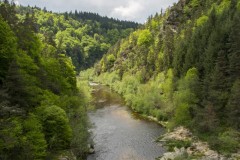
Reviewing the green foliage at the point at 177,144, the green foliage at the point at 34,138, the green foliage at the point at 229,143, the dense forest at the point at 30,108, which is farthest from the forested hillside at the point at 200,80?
the green foliage at the point at 34,138

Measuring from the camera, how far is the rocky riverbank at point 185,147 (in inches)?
2092

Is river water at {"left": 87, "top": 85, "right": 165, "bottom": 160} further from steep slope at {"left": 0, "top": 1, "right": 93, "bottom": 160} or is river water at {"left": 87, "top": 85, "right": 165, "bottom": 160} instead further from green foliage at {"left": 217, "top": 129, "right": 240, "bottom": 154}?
green foliage at {"left": 217, "top": 129, "right": 240, "bottom": 154}

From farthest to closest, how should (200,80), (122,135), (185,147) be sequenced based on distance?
1. (200,80)
2. (122,135)
3. (185,147)

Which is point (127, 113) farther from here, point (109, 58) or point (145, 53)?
point (109, 58)

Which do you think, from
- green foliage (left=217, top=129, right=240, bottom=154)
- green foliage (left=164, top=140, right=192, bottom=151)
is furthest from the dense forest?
green foliage (left=217, top=129, right=240, bottom=154)

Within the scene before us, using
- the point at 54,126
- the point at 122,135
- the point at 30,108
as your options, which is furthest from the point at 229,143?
the point at 30,108

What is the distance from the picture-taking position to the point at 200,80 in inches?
3039

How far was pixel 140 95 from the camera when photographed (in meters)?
104

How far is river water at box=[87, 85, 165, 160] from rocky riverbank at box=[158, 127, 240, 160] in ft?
8.16

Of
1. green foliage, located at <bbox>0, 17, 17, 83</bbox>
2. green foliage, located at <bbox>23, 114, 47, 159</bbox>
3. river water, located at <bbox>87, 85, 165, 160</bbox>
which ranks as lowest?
river water, located at <bbox>87, 85, 165, 160</bbox>

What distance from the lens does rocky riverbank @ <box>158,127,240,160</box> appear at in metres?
53.1

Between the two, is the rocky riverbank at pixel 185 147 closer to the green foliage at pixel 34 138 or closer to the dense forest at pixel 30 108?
the dense forest at pixel 30 108

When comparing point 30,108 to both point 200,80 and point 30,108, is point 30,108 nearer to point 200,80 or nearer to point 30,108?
point 30,108

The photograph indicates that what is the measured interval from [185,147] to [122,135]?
16000 mm
